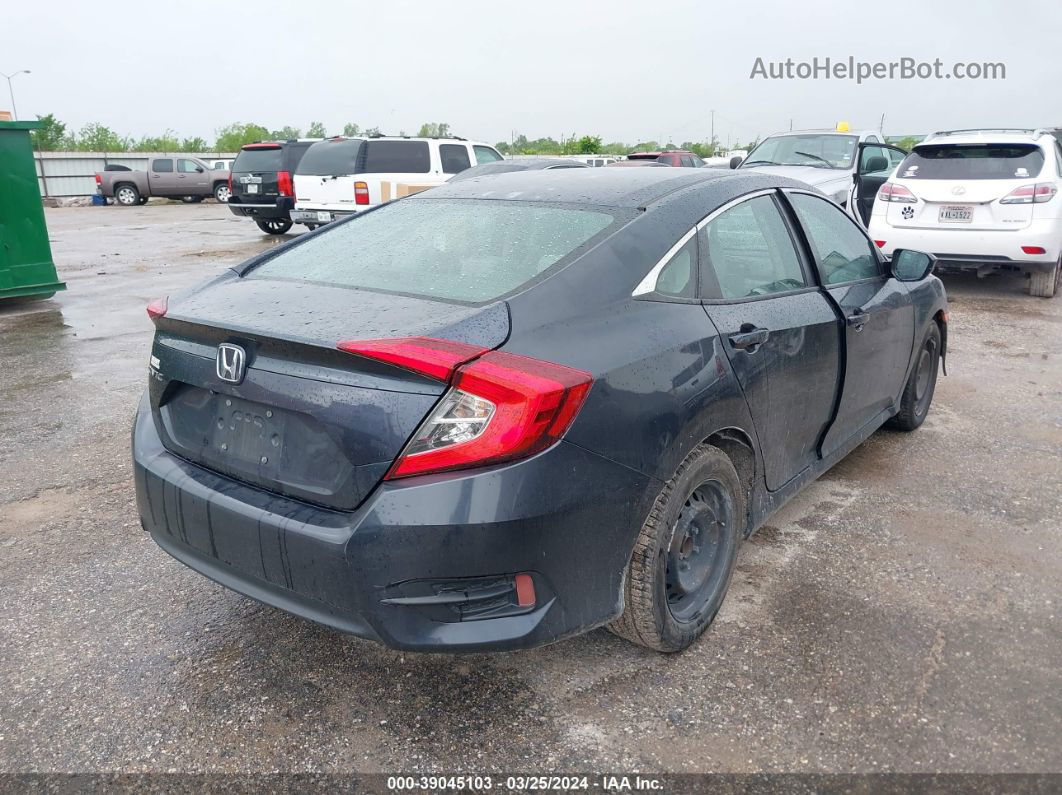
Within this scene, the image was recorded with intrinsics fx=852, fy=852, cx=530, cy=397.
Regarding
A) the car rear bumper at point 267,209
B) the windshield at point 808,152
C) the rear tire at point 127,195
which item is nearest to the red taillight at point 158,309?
the windshield at point 808,152

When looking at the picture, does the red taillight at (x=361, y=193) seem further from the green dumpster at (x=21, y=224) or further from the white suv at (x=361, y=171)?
the green dumpster at (x=21, y=224)

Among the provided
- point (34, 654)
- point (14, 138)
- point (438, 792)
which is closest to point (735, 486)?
point (438, 792)

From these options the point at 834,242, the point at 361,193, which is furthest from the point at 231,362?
the point at 361,193

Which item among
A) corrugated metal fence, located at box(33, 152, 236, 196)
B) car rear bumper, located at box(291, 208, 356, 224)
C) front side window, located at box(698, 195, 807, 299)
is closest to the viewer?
front side window, located at box(698, 195, 807, 299)

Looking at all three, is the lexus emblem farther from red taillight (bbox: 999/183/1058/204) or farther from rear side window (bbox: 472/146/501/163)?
rear side window (bbox: 472/146/501/163)

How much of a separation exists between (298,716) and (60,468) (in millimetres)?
2728

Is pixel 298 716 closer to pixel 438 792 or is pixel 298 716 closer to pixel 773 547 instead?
pixel 438 792

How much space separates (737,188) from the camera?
321 centimetres

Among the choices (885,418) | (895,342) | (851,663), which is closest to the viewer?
(851,663)

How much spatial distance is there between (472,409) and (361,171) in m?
12.5

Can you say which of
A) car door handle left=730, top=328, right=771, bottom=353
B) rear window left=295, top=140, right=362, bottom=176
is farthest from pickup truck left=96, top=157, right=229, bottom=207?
car door handle left=730, top=328, right=771, bottom=353

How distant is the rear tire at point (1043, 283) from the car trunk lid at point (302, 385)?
8917 millimetres

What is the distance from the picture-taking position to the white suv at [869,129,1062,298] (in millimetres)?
8414

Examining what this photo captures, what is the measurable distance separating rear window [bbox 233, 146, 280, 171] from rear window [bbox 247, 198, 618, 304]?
49.0ft
